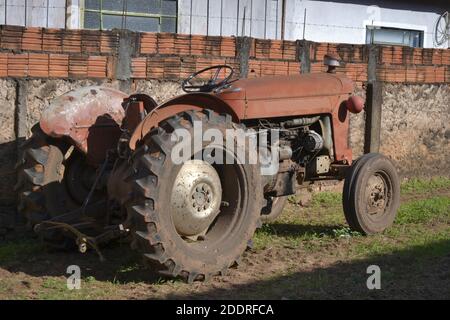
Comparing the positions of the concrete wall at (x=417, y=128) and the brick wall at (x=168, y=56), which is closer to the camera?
the brick wall at (x=168, y=56)

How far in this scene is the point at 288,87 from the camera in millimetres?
6484

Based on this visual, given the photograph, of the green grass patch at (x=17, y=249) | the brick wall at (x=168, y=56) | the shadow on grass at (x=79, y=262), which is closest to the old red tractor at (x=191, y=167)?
the shadow on grass at (x=79, y=262)

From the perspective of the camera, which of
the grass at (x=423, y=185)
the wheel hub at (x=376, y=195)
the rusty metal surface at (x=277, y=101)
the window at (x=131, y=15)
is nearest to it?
the rusty metal surface at (x=277, y=101)

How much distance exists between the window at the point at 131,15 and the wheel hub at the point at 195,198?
20.6 ft

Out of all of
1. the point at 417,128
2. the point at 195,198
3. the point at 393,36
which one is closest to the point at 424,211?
the point at 417,128

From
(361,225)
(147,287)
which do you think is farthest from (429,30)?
(147,287)

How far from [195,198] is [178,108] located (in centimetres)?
74

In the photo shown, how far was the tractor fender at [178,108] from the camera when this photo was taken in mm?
5407

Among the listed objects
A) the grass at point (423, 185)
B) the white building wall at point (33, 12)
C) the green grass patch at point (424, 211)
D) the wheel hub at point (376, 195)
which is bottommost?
the green grass patch at point (424, 211)

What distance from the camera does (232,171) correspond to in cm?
563

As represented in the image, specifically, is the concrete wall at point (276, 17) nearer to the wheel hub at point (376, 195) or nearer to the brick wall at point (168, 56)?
the brick wall at point (168, 56)

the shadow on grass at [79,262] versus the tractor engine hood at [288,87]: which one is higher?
the tractor engine hood at [288,87]

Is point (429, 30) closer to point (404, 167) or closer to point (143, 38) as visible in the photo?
point (404, 167)

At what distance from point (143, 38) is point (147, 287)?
3305 millimetres
